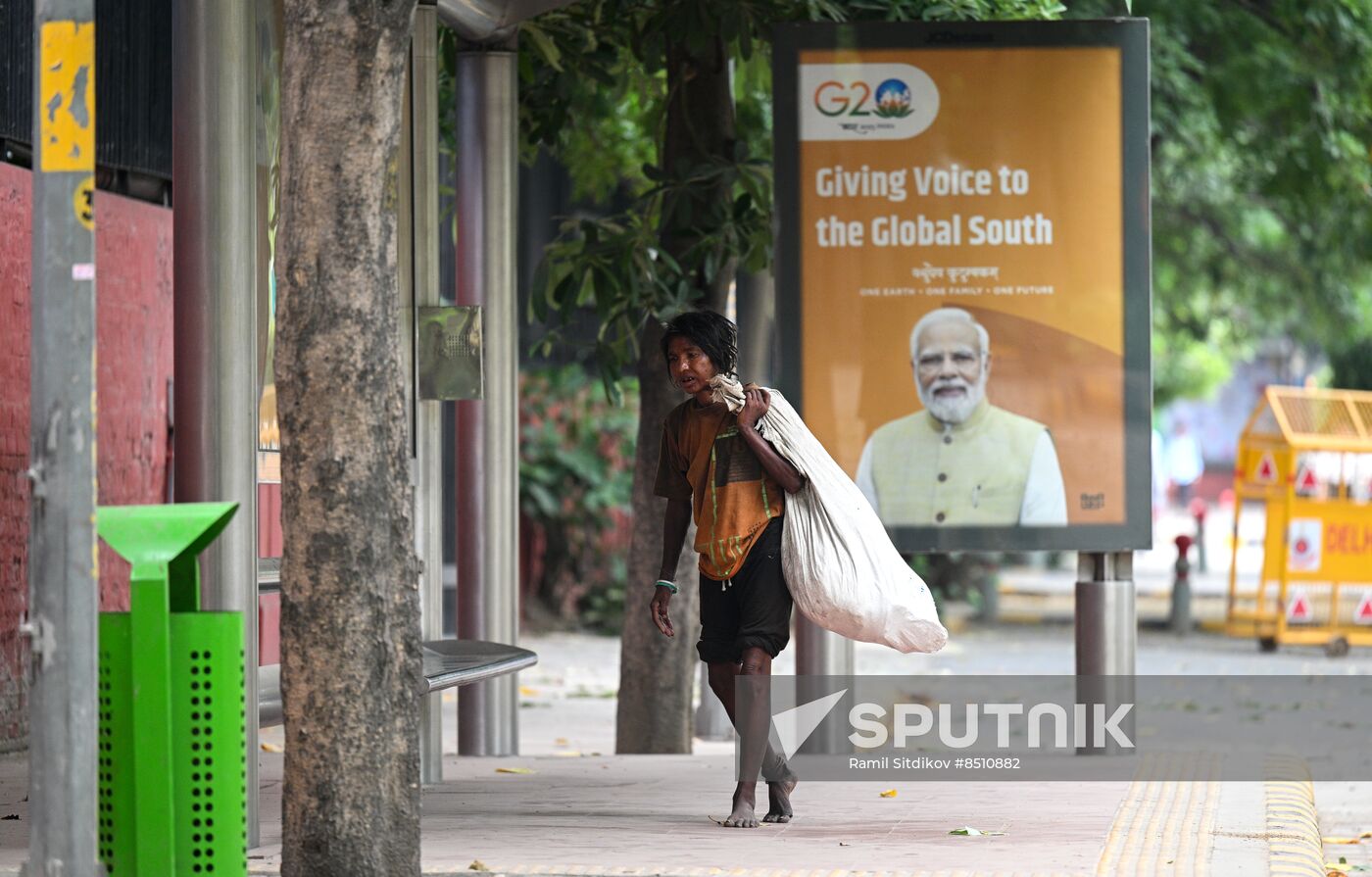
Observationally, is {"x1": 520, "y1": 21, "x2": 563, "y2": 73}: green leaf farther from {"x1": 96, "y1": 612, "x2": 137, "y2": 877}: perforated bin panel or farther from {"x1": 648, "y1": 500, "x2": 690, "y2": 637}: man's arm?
{"x1": 96, "y1": 612, "x2": 137, "y2": 877}: perforated bin panel

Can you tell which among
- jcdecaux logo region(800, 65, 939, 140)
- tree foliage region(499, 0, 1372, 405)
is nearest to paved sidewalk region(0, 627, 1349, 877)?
tree foliage region(499, 0, 1372, 405)

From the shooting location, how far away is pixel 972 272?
334 inches

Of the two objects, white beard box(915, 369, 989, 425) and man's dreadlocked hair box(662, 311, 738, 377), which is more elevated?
man's dreadlocked hair box(662, 311, 738, 377)

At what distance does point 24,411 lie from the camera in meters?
9.14

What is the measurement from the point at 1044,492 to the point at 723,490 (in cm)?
249

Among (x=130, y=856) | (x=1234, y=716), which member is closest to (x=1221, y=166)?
(x=1234, y=716)

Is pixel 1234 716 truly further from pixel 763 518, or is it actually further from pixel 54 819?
pixel 54 819

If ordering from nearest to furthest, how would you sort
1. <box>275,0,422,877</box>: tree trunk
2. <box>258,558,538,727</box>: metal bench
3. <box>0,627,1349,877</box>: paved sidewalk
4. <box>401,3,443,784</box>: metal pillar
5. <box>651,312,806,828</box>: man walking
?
<box>275,0,422,877</box>: tree trunk, <box>0,627,1349,877</box>: paved sidewalk, <box>651,312,806,828</box>: man walking, <box>258,558,538,727</box>: metal bench, <box>401,3,443,784</box>: metal pillar

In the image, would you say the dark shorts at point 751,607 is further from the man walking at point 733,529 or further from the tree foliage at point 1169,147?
the tree foliage at point 1169,147

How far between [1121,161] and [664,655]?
327cm

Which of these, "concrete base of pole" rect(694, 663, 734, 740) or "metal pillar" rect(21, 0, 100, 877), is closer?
"metal pillar" rect(21, 0, 100, 877)

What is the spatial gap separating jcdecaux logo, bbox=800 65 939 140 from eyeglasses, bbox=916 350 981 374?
3.14 ft

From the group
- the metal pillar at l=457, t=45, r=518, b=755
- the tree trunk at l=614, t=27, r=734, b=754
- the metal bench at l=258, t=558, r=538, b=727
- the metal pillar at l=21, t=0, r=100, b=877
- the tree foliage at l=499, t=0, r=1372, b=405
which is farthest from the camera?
the tree trunk at l=614, t=27, r=734, b=754

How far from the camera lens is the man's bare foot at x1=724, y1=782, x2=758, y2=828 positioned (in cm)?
645
